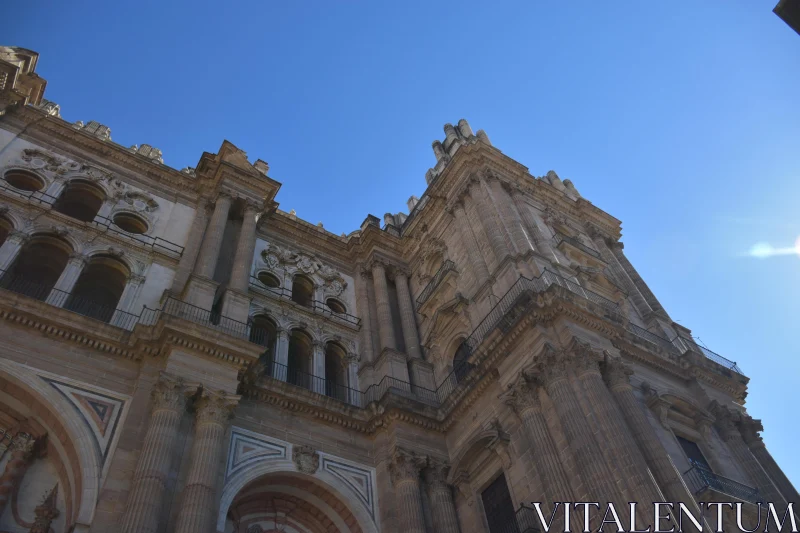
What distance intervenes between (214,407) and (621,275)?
1647 cm

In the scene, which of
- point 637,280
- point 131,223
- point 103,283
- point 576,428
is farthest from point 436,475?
point 131,223

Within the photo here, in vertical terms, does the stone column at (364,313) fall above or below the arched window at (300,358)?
above

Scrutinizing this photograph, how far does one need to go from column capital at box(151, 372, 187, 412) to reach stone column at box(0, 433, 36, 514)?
266 centimetres

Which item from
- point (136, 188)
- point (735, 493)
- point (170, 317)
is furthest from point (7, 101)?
point (735, 493)

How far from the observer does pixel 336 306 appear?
24.8 metres

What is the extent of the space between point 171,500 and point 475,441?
25.8 ft

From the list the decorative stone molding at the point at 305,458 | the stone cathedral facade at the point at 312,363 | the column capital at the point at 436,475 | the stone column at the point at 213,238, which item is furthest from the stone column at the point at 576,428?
the stone column at the point at 213,238

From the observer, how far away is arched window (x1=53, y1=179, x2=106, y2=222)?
71.6 feet

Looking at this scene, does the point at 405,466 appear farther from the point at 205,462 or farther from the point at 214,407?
the point at 205,462

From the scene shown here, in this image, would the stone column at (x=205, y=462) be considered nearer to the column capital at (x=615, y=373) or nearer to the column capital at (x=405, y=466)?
the column capital at (x=405, y=466)

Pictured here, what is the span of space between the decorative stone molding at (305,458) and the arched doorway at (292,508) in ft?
0.66

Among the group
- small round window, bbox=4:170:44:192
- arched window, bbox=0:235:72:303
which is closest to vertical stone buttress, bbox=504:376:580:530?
arched window, bbox=0:235:72:303

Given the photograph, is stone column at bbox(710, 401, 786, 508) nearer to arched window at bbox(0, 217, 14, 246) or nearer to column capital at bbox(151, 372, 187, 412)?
column capital at bbox(151, 372, 187, 412)

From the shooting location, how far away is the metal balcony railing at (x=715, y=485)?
50.6 feet
